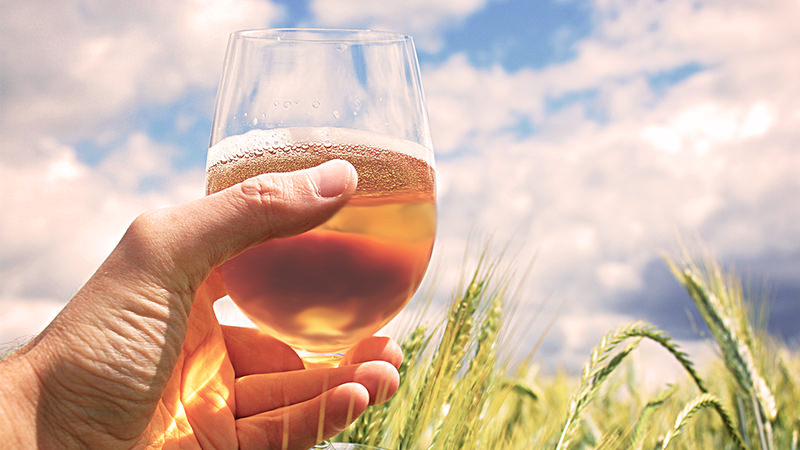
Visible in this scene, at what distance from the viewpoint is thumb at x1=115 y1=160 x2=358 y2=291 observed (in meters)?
1.23

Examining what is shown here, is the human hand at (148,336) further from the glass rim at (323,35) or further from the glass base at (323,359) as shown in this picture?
the glass rim at (323,35)

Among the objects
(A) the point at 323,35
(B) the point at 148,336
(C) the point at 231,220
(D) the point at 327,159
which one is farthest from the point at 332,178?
(B) the point at 148,336

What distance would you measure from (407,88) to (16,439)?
103 centimetres

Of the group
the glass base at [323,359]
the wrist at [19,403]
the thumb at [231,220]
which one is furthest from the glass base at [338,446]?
the wrist at [19,403]

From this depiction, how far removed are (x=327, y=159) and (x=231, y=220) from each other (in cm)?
21

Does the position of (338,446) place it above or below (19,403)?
below

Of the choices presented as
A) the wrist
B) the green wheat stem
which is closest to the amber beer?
the wrist

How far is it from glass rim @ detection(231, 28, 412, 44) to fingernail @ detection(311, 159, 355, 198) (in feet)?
0.89

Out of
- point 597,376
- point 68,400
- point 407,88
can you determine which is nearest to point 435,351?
point 597,376

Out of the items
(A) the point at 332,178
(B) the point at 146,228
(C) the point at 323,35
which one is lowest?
(B) the point at 146,228

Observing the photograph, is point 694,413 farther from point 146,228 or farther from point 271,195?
point 146,228

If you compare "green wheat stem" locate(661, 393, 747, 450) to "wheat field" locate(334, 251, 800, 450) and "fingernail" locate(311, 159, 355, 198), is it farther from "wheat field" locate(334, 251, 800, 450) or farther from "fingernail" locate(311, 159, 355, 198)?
"fingernail" locate(311, 159, 355, 198)

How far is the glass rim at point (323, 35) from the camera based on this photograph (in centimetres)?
138

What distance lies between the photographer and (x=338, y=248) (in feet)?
4.11
